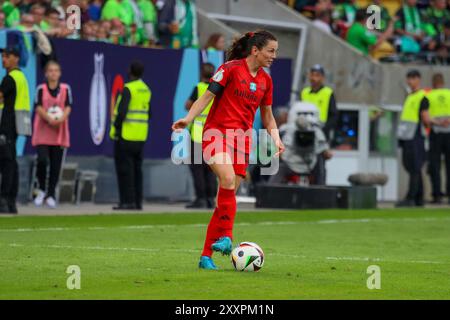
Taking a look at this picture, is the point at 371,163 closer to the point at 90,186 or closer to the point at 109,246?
the point at 90,186

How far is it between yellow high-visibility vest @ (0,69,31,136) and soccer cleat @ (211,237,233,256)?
8.84m

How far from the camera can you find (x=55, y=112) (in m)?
22.4

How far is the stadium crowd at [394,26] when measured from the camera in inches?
1220

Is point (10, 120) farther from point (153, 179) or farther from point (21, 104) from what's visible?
point (153, 179)

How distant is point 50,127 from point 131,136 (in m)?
1.49

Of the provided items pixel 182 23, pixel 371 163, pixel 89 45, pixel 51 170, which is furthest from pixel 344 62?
pixel 51 170

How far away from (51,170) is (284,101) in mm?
7086

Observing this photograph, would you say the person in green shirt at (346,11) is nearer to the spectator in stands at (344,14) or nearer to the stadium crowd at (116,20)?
the spectator in stands at (344,14)

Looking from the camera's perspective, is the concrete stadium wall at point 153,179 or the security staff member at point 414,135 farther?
the security staff member at point 414,135

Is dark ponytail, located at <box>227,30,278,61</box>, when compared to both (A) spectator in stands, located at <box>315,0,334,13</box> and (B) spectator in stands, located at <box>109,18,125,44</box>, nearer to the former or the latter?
(B) spectator in stands, located at <box>109,18,125,44</box>

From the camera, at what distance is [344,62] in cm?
2972

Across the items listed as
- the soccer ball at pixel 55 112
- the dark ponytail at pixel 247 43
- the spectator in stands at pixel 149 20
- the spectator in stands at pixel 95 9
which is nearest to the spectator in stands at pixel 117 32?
the spectator in stands at pixel 95 9

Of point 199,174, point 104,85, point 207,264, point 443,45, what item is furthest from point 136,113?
point 443,45

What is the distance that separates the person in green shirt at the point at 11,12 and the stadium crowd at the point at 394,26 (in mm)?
8546
